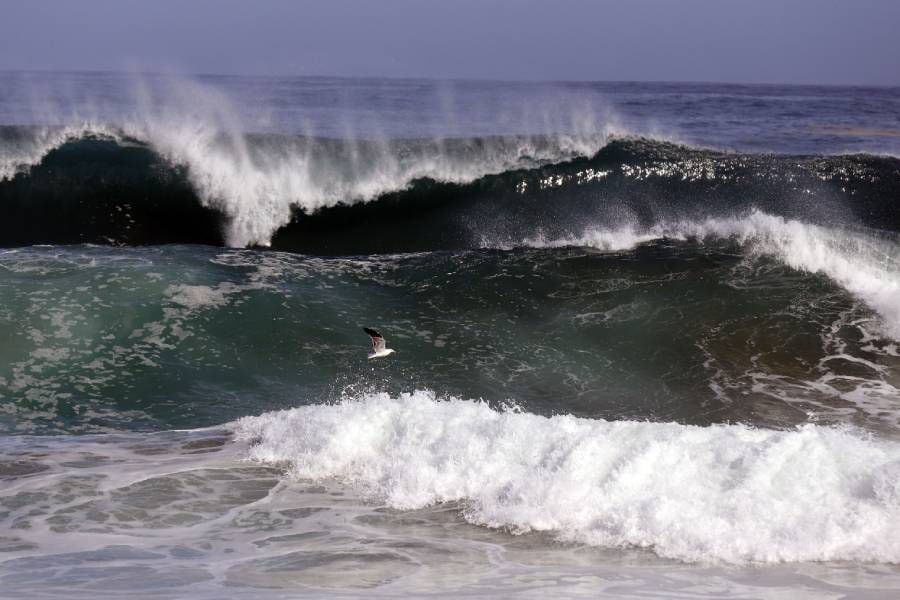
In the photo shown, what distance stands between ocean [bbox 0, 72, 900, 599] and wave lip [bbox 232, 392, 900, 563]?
2 centimetres

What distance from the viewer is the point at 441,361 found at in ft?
35.2

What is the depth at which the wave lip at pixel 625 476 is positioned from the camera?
5.67 m

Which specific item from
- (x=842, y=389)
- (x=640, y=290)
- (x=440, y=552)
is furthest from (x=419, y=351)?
(x=440, y=552)

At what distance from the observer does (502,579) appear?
5270 millimetres

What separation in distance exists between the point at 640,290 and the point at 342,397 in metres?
4.71

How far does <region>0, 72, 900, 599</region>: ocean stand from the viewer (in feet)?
18.5

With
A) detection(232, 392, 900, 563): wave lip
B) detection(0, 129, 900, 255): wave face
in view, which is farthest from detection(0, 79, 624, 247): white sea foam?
detection(232, 392, 900, 563): wave lip

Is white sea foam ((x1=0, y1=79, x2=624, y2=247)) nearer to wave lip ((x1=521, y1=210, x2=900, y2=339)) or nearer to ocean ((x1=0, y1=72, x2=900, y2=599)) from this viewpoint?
ocean ((x1=0, y1=72, x2=900, y2=599))

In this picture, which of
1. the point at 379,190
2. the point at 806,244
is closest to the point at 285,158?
the point at 379,190

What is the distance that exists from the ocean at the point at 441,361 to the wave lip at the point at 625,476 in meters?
0.02

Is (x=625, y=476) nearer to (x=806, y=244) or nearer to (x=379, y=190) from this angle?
(x=806, y=244)

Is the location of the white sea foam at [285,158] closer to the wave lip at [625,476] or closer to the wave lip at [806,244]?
the wave lip at [806,244]

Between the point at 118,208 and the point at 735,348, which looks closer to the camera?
the point at 735,348

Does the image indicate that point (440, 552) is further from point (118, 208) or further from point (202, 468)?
point (118, 208)
